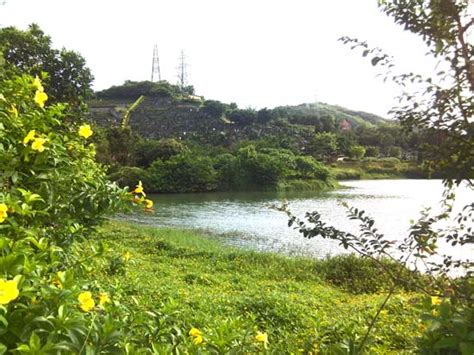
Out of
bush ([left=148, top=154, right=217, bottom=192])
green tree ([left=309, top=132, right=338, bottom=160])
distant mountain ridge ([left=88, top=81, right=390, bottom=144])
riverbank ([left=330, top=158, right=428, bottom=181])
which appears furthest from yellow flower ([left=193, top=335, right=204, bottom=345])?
distant mountain ridge ([left=88, top=81, right=390, bottom=144])

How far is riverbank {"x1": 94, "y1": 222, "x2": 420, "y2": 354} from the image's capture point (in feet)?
4.71

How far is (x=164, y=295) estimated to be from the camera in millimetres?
4660

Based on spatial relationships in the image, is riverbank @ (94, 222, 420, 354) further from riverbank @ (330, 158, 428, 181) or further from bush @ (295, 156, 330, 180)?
riverbank @ (330, 158, 428, 181)

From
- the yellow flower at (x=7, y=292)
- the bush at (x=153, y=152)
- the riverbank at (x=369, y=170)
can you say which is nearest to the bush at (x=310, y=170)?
the riverbank at (x=369, y=170)

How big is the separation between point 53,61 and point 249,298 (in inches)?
420

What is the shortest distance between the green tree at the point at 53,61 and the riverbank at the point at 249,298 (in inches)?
175

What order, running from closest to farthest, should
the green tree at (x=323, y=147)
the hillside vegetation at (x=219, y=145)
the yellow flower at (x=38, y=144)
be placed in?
the yellow flower at (x=38, y=144) → the hillside vegetation at (x=219, y=145) → the green tree at (x=323, y=147)

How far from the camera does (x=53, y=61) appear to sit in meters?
12.4

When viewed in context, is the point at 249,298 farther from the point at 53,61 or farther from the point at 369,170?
the point at 369,170

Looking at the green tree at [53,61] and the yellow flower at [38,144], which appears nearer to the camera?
the yellow flower at [38,144]

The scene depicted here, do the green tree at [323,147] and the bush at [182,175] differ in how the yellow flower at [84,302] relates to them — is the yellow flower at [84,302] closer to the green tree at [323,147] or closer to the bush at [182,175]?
the bush at [182,175]

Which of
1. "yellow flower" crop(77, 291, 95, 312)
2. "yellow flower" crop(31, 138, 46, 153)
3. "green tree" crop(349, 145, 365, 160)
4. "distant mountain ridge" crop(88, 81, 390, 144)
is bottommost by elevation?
"yellow flower" crop(77, 291, 95, 312)

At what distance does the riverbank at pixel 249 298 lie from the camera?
1.44m

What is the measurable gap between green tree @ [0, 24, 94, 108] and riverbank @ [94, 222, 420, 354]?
14.6ft
